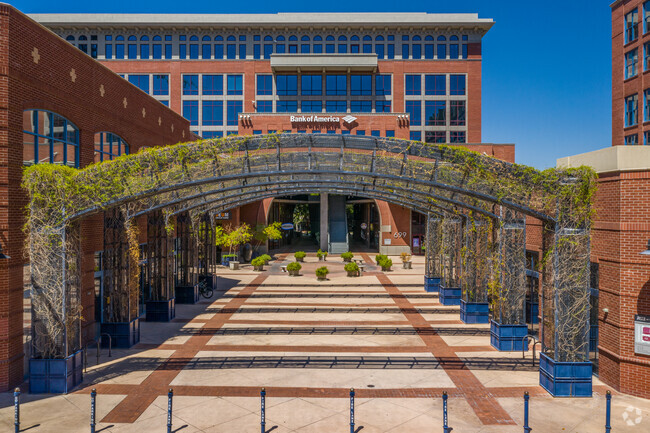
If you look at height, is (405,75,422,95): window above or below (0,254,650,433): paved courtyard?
above

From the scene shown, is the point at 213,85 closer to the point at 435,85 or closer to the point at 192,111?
the point at 192,111

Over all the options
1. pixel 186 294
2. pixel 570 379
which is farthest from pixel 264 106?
pixel 570 379

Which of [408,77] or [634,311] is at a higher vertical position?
[408,77]

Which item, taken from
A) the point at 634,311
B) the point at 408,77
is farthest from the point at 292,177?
the point at 408,77

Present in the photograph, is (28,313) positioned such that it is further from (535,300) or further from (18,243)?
(535,300)

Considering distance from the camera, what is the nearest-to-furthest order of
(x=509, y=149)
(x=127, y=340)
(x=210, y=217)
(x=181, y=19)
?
(x=127, y=340) → (x=210, y=217) → (x=509, y=149) → (x=181, y=19)

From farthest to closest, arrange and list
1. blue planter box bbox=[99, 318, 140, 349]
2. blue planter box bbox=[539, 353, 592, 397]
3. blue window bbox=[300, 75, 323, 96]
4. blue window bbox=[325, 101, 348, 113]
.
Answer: blue window bbox=[325, 101, 348, 113] < blue window bbox=[300, 75, 323, 96] < blue planter box bbox=[99, 318, 140, 349] < blue planter box bbox=[539, 353, 592, 397]

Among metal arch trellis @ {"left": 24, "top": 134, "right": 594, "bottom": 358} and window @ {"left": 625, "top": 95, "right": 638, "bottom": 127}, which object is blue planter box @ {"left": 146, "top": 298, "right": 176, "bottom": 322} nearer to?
metal arch trellis @ {"left": 24, "top": 134, "right": 594, "bottom": 358}

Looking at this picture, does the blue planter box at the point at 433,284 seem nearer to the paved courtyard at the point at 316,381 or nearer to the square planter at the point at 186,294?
the paved courtyard at the point at 316,381

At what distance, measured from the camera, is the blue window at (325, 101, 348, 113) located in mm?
54125

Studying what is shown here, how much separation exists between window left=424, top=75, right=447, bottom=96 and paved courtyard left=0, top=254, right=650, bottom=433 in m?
39.1

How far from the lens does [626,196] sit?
1202cm

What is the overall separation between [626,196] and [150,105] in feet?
65.0

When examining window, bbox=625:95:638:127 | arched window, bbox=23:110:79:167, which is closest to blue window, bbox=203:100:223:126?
arched window, bbox=23:110:79:167
